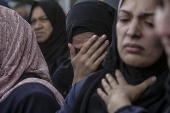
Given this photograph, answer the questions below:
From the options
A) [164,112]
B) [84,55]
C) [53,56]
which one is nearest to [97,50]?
[84,55]

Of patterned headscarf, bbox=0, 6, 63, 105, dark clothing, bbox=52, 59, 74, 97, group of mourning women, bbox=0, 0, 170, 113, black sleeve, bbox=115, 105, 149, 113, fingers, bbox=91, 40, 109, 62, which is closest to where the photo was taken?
black sleeve, bbox=115, 105, 149, 113

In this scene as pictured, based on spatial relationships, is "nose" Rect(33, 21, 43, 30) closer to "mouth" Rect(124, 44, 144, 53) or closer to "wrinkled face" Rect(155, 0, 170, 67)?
"mouth" Rect(124, 44, 144, 53)

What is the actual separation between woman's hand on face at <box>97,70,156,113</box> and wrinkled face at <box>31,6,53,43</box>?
2923 mm

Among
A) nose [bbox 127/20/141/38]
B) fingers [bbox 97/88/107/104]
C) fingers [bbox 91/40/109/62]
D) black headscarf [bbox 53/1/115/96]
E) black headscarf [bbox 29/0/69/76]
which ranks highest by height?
nose [bbox 127/20/141/38]

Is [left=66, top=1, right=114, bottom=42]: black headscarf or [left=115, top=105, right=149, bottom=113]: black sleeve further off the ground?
[left=66, top=1, right=114, bottom=42]: black headscarf

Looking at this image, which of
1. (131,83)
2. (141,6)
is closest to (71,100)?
(131,83)

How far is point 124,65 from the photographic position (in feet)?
5.92

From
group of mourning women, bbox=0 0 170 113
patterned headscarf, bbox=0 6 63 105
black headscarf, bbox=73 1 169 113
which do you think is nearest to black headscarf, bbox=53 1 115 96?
group of mourning women, bbox=0 0 170 113

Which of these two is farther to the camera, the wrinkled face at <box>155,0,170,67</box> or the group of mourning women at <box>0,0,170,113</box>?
the group of mourning women at <box>0,0,170,113</box>

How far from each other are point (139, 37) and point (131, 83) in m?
0.23

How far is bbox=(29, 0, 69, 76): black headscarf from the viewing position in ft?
14.3

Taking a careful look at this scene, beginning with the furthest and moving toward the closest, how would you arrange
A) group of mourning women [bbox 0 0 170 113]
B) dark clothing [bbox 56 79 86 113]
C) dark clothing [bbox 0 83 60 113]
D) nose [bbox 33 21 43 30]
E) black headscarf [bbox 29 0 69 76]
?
1. nose [bbox 33 21 43 30]
2. black headscarf [bbox 29 0 69 76]
3. dark clothing [bbox 0 83 60 113]
4. dark clothing [bbox 56 79 86 113]
5. group of mourning women [bbox 0 0 170 113]

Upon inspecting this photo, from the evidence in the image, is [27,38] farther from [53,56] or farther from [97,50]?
[53,56]

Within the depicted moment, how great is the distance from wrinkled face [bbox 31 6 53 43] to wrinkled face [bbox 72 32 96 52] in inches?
76.1
